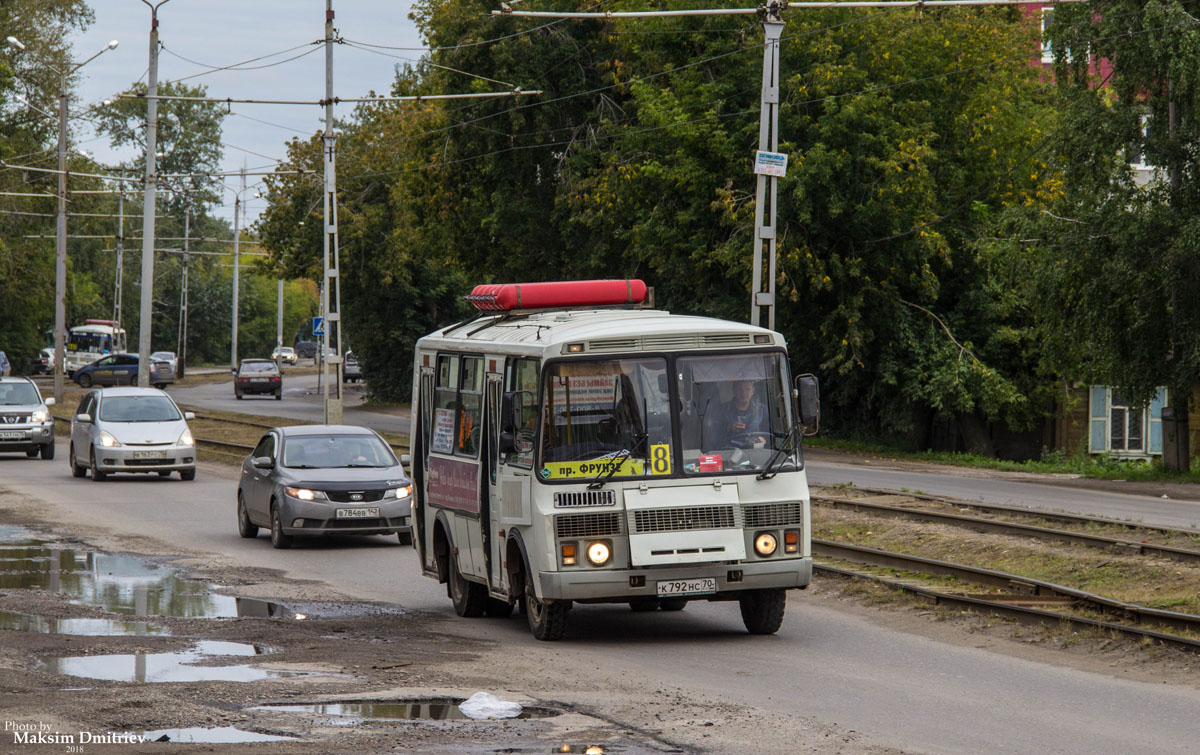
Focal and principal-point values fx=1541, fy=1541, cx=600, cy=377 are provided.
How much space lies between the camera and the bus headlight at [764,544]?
11516 mm

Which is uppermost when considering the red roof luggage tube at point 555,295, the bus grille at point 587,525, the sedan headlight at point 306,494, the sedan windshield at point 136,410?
the red roof luggage tube at point 555,295

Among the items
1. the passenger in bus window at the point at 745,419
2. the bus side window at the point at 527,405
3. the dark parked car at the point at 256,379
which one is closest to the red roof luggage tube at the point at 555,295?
the bus side window at the point at 527,405

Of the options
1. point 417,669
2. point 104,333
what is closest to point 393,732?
point 417,669

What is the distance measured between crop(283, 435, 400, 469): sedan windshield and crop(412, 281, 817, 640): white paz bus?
25.5 feet

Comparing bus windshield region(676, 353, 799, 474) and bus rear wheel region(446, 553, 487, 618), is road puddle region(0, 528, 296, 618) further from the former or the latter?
bus windshield region(676, 353, 799, 474)

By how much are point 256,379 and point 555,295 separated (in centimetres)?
6028

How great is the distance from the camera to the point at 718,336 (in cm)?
1179

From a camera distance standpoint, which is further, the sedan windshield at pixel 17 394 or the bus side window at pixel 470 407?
the sedan windshield at pixel 17 394

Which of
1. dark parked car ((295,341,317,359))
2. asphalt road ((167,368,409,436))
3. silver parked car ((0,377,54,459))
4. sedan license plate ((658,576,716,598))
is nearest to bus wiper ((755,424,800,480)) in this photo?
sedan license plate ((658,576,716,598))

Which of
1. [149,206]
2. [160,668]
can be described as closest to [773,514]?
[160,668]

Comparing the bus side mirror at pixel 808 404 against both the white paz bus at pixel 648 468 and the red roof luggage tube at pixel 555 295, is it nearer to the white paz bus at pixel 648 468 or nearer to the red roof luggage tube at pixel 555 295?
the white paz bus at pixel 648 468

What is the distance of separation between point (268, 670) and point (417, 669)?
97cm

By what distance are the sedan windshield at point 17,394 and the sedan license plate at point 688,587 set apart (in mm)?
27931

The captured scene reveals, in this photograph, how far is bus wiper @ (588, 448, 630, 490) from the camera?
11328 millimetres
